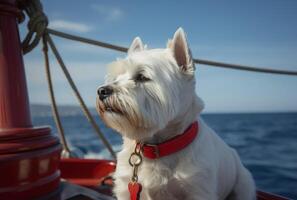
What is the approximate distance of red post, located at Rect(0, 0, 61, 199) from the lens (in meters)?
1.64

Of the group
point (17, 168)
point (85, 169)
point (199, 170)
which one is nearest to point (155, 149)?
point (199, 170)

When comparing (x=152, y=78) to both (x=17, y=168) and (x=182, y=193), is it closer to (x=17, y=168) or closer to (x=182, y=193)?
(x=182, y=193)

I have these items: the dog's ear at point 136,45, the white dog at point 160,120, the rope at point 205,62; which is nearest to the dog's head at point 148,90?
the white dog at point 160,120

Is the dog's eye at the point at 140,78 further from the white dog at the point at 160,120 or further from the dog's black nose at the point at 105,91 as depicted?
the dog's black nose at the point at 105,91

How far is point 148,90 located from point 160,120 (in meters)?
0.18

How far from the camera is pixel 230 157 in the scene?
8.71ft

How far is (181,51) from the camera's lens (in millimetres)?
2150

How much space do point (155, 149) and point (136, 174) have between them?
0.18 meters

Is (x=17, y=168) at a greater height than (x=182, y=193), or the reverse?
(x=17, y=168)

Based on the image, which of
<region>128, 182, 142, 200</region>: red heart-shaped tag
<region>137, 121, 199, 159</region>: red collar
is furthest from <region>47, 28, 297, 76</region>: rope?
<region>128, 182, 142, 200</region>: red heart-shaped tag

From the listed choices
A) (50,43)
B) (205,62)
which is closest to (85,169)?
(50,43)

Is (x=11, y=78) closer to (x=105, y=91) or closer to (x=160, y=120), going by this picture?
(x=105, y=91)

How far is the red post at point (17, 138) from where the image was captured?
1.64 m

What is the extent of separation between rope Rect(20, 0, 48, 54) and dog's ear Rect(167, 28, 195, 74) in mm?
814
